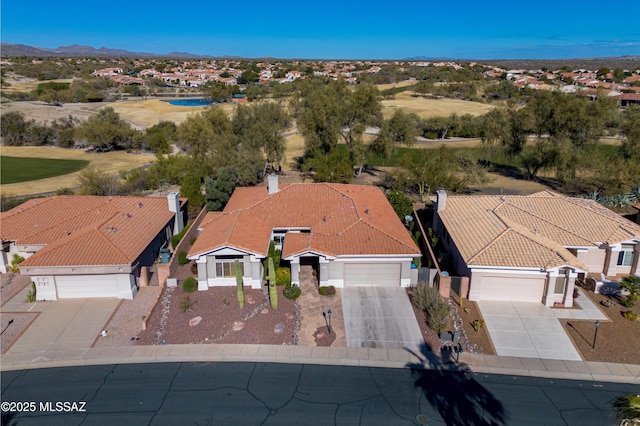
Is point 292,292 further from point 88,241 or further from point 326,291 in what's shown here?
point 88,241

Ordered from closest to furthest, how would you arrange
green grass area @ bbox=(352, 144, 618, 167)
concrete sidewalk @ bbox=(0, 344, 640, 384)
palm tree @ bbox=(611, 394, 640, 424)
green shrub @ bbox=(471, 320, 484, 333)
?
1. palm tree @ bbox=(611, 394, 640, 424)
2. concrete sidewalk @ bbox=(0, 344, 640, 384)
3. green shrub @ bbox=(471, 320, 484, 333)
4. green grass area @ bbox=(352, 144, 618, 167)

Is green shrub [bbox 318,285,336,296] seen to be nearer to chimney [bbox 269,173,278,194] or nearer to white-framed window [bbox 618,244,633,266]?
chimney [bbox 269,173,278,194]

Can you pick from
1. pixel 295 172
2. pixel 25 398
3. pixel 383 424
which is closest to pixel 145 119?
pixel 295 172

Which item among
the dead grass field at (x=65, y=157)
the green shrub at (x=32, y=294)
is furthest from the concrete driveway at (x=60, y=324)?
the dead grass field at (x=65, y=157)

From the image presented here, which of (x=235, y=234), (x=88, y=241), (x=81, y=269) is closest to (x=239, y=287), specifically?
(x=235, y=234)

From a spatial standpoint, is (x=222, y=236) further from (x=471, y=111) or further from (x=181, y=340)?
(x=471, y=111)

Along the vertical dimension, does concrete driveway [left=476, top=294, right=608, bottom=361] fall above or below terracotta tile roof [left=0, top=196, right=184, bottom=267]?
below

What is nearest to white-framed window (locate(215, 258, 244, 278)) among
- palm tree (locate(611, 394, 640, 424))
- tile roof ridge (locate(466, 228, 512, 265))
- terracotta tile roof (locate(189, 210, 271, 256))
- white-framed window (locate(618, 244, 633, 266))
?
terracotta tile roof (locate(189, 210, 271, 256))
